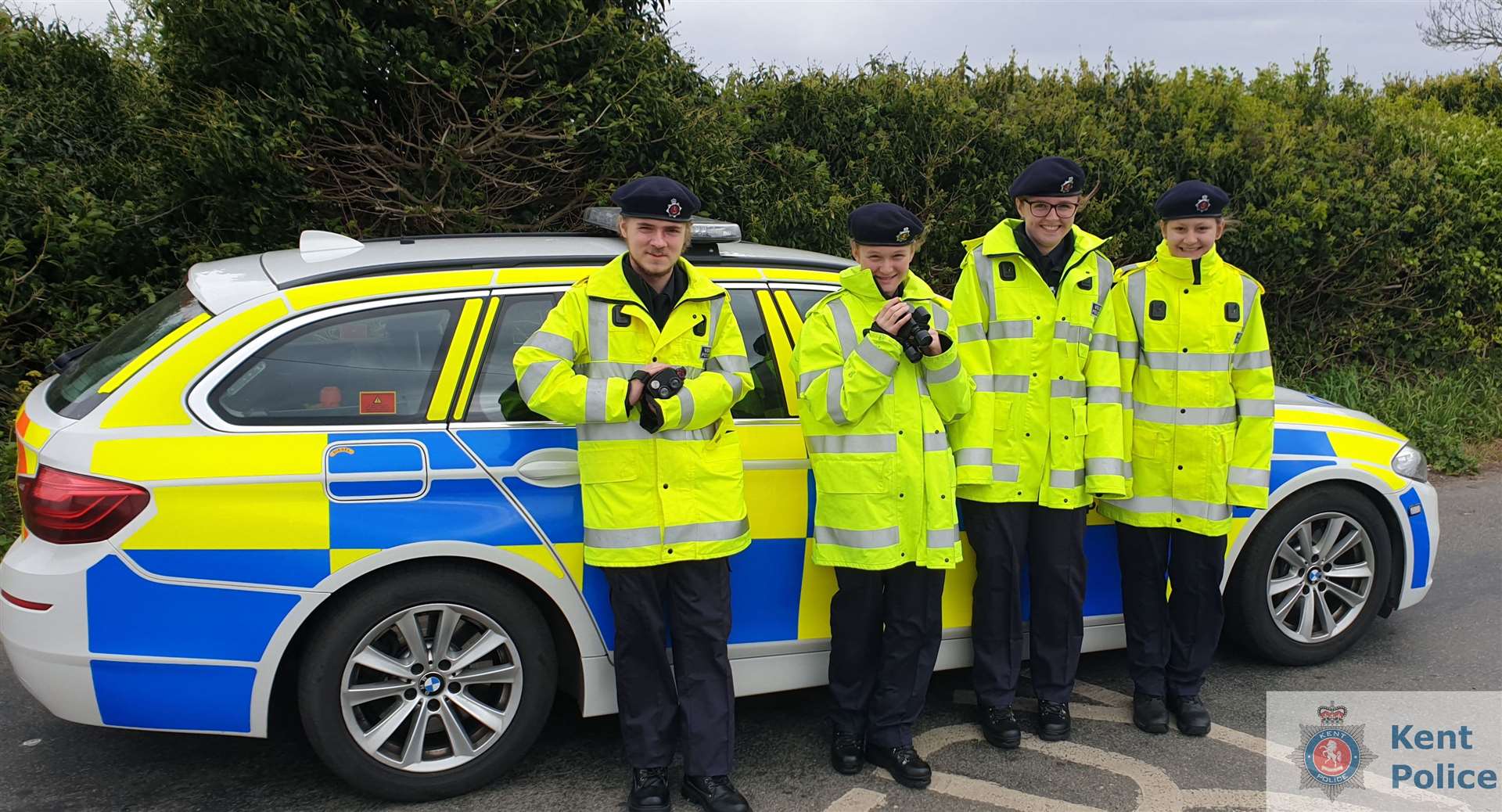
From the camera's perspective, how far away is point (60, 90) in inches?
258

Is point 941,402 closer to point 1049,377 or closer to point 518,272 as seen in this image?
point 1049,377

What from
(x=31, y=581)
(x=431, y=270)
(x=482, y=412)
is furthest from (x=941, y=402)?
(x=31, y=581)

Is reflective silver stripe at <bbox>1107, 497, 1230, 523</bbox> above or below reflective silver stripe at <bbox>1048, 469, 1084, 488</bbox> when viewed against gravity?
below

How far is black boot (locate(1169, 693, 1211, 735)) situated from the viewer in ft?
12.3

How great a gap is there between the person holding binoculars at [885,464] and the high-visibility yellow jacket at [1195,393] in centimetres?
83

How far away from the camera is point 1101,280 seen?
3.64 meters

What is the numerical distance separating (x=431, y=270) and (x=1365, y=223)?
7735mm

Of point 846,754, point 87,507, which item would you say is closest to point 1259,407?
point 846,754

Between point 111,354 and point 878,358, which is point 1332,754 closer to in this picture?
point 878,358

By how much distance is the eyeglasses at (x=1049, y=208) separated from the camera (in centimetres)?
355

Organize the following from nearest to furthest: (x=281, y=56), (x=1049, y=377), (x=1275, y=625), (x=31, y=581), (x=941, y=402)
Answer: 1. (x=31, y=581)
2. (x=941, y=402)
3. (x=1049, y=377)
4. (x=1275, y=625)
5. (x=281, y=56)

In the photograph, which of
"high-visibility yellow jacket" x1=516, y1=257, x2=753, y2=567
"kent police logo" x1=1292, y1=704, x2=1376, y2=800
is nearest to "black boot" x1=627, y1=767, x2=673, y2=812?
"high-visibility yellow jacket" x1=516, y1=257, x2=753, y2=567

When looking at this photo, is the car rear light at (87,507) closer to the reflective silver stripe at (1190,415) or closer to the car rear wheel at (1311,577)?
the reflective silver stripe at (1190,415)

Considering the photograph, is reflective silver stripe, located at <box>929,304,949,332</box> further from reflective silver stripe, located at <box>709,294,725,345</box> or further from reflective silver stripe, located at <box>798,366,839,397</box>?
reflective silver stripe, located at <box>709,294,725,345</box>
